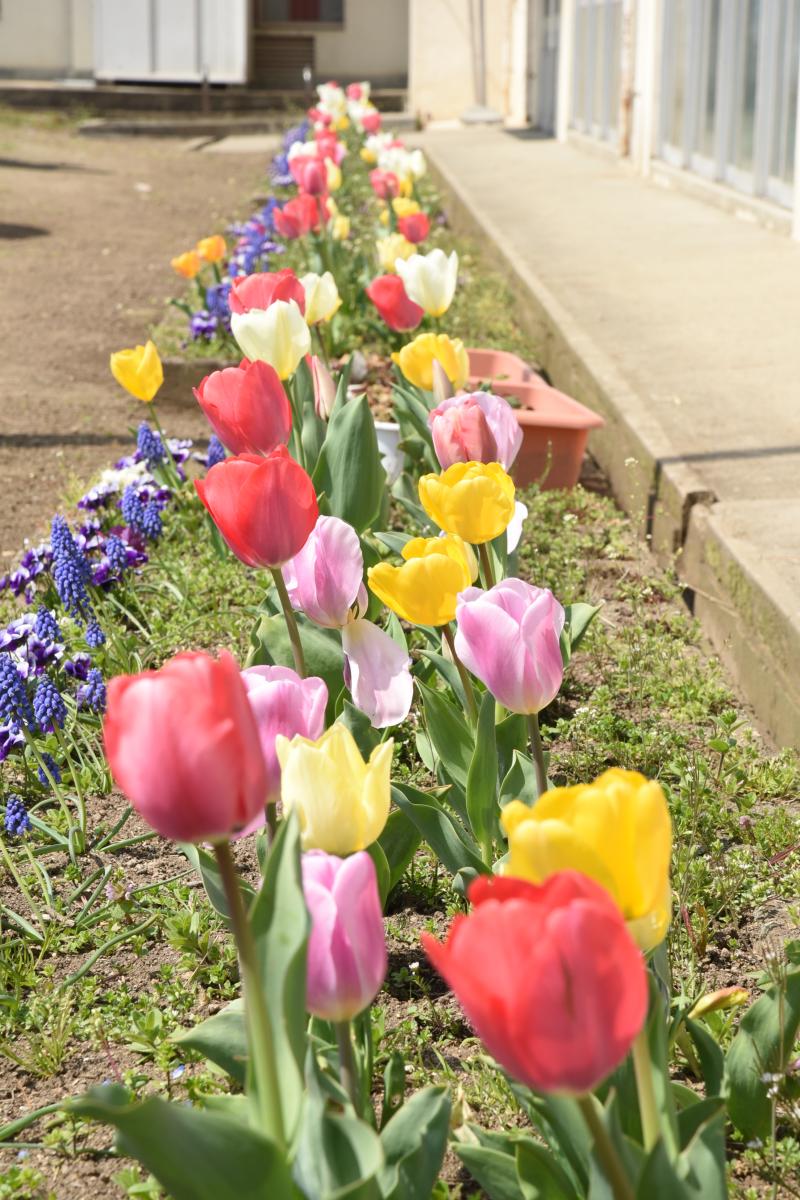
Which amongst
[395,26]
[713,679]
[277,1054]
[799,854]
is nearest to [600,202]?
[713,679]

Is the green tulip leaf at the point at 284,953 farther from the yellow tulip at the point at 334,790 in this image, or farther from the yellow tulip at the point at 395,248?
the yellow tulip at the point at 395,248

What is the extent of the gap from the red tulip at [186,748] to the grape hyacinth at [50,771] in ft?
5.38

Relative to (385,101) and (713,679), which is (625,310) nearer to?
(713,679)

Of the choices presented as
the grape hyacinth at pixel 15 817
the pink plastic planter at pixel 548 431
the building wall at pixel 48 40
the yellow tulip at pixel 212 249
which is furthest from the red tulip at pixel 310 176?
the building wall at pixel 48 40

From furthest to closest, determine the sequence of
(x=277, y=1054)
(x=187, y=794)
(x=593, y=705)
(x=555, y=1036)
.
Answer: (x=593, y=705) → (x=277, y=1054) → (x=187, y=794) → (x=555, y=1036)

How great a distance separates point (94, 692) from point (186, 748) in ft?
5.85

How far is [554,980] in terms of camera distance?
873 millimetres

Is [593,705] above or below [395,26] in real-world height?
below

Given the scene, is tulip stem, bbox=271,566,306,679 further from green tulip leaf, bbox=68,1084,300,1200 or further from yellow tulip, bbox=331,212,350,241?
yellow tulip, bbox=331,212,350,241

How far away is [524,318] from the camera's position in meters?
6.42

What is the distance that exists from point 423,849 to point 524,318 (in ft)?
14.6

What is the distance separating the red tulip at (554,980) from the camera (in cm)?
87

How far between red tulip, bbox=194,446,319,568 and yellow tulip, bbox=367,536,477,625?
0.34 ft

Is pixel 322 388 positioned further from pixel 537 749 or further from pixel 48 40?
pixel 48 40
